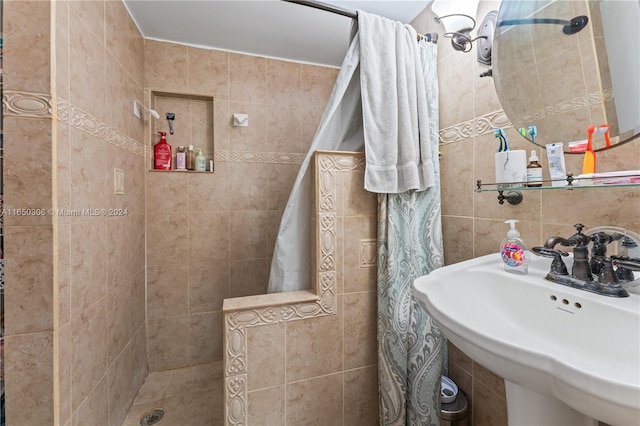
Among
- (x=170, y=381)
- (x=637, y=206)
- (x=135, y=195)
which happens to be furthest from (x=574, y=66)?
(x=170, y=381)

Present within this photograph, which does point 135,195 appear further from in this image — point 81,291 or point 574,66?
point 574,66

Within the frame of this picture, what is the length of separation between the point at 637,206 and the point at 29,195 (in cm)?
183

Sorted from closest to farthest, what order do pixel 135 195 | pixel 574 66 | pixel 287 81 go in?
pixel 574 66, pixel 135 195, pixel 287 81

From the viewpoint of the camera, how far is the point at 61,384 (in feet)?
2.94

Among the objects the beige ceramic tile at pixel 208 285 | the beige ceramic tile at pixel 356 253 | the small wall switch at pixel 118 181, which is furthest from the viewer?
the beige ceramic tile at pixel 208 285

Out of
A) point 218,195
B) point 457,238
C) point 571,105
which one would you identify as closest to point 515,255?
point 457,238

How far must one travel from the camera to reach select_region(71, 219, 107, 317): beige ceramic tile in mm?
995

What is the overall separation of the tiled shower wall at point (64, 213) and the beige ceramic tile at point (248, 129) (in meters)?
A: 0.65

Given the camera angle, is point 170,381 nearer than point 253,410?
No

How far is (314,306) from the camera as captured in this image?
1.14m

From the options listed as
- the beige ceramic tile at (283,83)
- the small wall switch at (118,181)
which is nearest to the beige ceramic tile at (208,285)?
the small wall switch at (118,181)

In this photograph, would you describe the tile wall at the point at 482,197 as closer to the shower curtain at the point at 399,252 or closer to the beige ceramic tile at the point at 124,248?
the shower curtain at the point at 399,252

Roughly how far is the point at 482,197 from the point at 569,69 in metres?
0.49

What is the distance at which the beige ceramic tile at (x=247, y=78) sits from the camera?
1.88m
